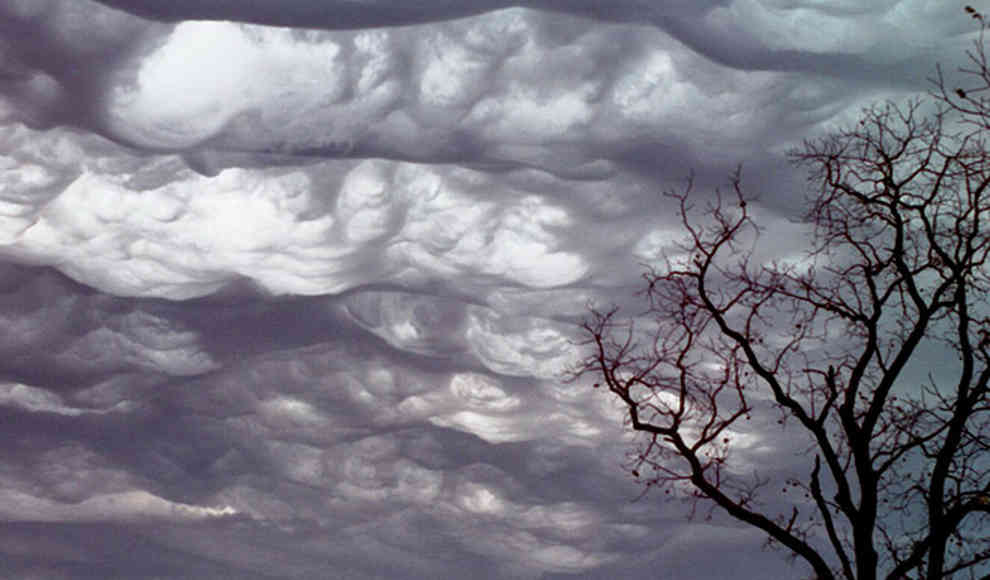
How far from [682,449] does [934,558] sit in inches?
143

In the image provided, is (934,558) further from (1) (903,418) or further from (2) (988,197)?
(2) (988,197)

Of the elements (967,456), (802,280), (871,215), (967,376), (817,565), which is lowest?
(817,565)

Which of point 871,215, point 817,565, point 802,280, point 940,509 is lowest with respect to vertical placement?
point 817,565

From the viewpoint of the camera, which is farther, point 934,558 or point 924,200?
point 924,200

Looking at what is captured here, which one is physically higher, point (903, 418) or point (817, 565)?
point (903, 418)

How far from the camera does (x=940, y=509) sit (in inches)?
520

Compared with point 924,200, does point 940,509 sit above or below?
below

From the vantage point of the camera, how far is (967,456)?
14.1m

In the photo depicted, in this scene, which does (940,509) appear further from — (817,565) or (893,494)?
(817,565)

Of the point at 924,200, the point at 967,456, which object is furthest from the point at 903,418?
the point at 924,200

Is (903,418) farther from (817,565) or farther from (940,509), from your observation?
(817,565)

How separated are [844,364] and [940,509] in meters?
2.46

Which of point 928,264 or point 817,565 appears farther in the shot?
point 928,264

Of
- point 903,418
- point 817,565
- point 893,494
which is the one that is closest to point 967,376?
point 903,418
